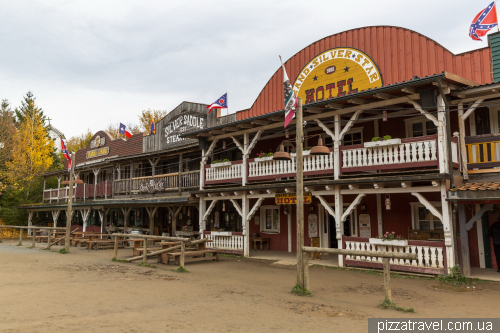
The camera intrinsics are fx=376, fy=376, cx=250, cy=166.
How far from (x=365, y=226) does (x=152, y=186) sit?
11157 millimetres

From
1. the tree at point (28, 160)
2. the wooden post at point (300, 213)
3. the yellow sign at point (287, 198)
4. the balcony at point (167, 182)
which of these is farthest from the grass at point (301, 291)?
the tree at point (28, 160)

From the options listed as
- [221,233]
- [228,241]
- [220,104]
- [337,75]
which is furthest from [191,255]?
[220,104]

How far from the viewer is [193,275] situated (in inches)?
424

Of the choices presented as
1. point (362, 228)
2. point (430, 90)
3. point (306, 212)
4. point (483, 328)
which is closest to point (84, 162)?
point (306, 212)

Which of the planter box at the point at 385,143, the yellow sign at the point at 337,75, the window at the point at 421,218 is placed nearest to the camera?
the planter box at the point at 385,143

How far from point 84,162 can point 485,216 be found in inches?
1071

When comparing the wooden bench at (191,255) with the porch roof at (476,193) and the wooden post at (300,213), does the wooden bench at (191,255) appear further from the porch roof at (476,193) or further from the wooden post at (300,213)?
the porch roof at (476,193)

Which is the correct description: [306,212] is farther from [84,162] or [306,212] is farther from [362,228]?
[84,162]

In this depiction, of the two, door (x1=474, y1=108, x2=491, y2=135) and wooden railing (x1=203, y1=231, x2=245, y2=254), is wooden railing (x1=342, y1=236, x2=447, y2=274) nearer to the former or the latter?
door (x1=474, y1=108, x2=491, y2=135)

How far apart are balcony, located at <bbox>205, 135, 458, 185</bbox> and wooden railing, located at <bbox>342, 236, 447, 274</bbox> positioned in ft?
7.00

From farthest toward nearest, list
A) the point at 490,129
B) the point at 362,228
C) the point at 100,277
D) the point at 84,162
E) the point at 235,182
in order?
1. the point at 84,162
2. the point at 235,182
3. the point at 362,228
4. the point at 490,129
5. the point at 100,277

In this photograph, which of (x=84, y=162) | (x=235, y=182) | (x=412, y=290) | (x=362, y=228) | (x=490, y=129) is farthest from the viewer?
(x=84, y=162)

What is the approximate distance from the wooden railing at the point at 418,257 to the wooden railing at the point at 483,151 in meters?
2.79

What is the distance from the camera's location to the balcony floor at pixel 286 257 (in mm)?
12848
